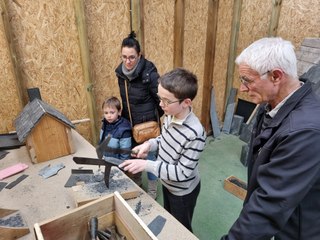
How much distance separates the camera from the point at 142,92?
2.81m

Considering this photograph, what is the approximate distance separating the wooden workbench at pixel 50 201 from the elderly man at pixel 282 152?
0.40 meters

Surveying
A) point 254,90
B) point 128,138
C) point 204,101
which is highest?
point 254,90

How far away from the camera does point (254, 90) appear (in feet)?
4.36

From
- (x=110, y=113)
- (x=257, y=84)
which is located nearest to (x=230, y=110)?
(x=110, y=113)

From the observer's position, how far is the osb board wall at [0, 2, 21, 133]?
2719 mm

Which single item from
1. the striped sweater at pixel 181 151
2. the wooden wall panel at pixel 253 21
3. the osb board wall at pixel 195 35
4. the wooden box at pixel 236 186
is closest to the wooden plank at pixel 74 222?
the striped sweater at pixel 181 151

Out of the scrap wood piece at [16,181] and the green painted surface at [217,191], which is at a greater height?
the scrap wood piece at [16,181]

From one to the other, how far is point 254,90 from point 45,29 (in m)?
2.55

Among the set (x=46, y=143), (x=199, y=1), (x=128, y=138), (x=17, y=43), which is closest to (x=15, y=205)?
(x=46, y=143)

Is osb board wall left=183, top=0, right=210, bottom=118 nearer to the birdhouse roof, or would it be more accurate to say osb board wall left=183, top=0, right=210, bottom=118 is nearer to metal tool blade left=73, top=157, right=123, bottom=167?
the birdhouse roof

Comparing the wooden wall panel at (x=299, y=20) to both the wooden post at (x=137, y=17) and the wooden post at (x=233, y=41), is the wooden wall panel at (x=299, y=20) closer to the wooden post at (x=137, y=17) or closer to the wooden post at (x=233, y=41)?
the wooden post at (x=233, y=41)

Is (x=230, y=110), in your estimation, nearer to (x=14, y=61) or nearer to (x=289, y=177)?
(x=14, y=61)

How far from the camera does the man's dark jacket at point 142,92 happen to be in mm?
2732

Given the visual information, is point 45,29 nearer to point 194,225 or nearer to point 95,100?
point 95,100
